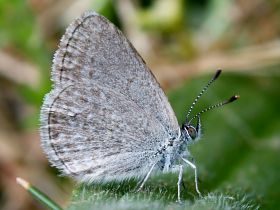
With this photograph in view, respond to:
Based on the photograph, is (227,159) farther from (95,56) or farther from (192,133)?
(95,56)

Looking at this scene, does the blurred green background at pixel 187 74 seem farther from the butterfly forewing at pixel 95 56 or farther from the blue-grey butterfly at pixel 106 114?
the butterfly forewing at pixel 95 56

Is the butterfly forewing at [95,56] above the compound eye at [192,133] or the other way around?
above

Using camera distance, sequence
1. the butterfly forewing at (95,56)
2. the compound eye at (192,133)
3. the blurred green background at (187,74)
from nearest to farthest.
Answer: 1. the butterfly forewing at (95,56)
2. the compound eye at (192,133)
3. the blurred green background at (187,74)

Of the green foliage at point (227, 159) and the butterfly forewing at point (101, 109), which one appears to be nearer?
the green foliage at point (227, 159)

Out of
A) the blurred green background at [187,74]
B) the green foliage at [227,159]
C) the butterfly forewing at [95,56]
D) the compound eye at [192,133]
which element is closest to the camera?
the green foliage at [227,159]

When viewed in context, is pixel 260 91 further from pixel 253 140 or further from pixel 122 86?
pixel 122 86

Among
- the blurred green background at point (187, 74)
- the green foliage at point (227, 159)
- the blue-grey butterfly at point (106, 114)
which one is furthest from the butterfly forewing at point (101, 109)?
the blurred green background at point (187, 74)

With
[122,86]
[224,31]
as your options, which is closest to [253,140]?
[122,86]
